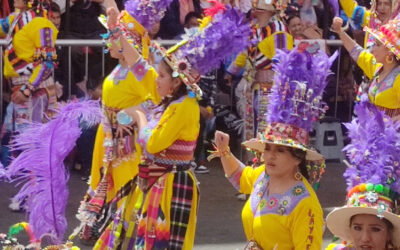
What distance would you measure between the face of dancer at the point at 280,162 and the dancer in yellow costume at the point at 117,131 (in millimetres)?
2166

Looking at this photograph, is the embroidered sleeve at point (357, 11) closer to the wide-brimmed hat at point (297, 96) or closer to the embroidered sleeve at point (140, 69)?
the embroidered sleeve at point (140, 69)

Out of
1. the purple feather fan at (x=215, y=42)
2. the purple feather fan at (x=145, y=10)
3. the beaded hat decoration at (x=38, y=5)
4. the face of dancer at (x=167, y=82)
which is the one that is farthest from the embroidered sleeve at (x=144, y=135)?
the beaded hat decoration at (x=38, y=5)

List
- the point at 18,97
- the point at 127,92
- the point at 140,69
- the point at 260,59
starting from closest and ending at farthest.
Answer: the point at 140,69, the point at 127,92, the point at 18,97, the point at 260,59

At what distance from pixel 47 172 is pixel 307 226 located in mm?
1815

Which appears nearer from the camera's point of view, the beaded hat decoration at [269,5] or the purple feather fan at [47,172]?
the purple feather fan at [47,172]

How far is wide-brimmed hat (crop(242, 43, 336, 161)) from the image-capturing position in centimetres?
558

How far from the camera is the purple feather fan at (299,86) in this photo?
5570 mm

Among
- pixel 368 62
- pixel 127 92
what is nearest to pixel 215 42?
pixel 127 92

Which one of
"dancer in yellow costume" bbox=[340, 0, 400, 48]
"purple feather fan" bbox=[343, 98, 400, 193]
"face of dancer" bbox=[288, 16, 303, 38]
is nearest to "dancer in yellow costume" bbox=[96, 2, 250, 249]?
"purple feather fan" bbox=[343, 98, 400, 193]

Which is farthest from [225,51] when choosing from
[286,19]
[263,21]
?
[286,19]

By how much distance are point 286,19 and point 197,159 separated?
1624 millimetres

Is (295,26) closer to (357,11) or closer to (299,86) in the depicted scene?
(357,11)

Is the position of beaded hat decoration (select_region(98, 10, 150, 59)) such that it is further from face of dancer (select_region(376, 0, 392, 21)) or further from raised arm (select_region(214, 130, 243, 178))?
face of dancer (select_region(376, 0, 392, 21))

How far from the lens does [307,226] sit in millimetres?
5426
